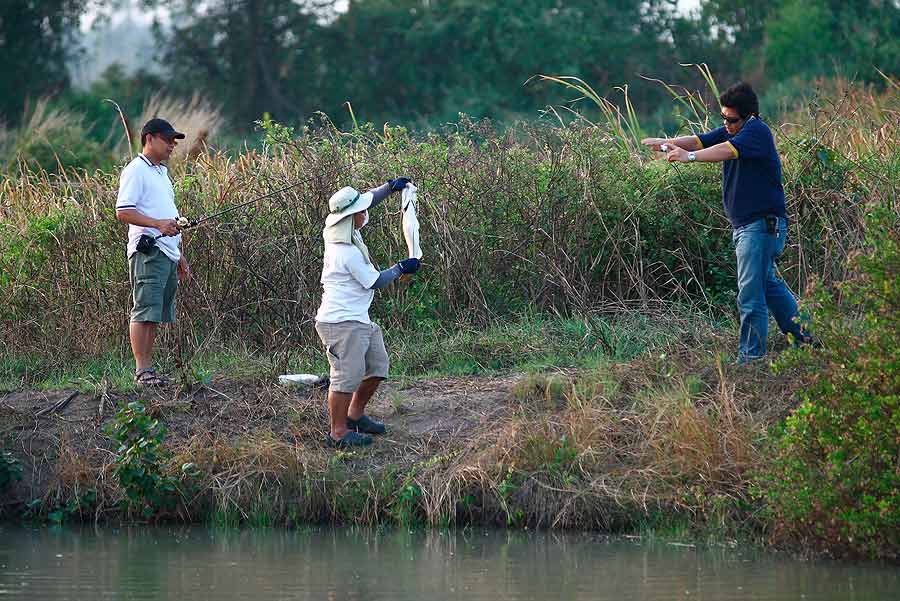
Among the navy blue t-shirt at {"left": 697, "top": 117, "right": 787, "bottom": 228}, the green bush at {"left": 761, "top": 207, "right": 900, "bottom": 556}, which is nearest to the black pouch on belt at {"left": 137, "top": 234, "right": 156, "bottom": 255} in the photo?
the navy blue t-shirt at {"left": 697, "top": 117, "right": 787, "bottom": 228}

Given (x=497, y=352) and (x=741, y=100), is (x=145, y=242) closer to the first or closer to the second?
(x=497, y=352)

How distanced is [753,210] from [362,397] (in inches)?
105

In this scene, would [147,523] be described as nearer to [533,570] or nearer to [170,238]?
[170,238]

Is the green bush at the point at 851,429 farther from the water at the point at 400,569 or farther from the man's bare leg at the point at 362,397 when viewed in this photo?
the man's bare leg at the point at 362,397

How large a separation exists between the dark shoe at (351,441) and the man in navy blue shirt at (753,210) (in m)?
2.40

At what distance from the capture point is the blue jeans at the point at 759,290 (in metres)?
A: 8.52

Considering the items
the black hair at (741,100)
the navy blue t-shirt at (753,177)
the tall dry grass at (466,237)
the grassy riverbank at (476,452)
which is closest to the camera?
the grassy riverbank at (476,452)

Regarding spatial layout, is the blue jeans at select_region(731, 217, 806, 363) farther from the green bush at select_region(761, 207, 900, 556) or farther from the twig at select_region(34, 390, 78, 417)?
the twig at select_region(34, 390, 78, 417)

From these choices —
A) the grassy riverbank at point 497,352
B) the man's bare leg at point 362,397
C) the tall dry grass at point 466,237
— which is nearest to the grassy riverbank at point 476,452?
the grassy riverbank at point 497,352

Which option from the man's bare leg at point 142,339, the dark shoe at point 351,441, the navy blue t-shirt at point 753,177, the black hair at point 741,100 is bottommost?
the dark shoe at point 351,441

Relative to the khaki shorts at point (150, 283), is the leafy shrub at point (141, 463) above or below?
below

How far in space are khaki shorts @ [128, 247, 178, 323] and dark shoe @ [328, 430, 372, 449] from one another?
65.3 inches

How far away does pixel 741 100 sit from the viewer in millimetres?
8609

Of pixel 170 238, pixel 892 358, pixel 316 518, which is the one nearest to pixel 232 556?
pixel 316 518
